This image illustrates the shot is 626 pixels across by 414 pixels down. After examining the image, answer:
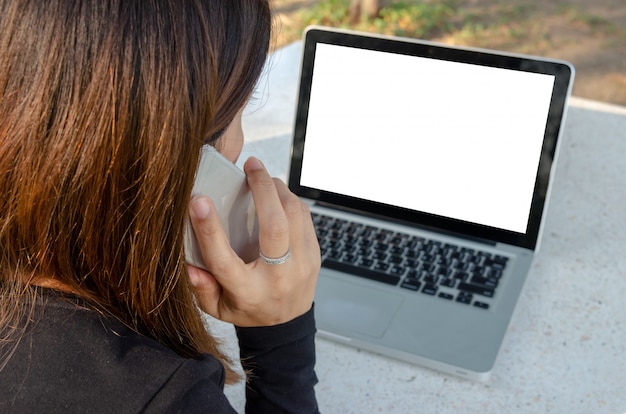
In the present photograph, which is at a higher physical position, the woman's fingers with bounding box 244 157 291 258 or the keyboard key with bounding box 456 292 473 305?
the woman's fingers with bounding box 244 157 291 258

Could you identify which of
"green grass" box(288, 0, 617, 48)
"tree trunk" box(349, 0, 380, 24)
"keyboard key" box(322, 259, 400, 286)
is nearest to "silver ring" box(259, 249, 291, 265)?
"keyboard key" box(322, 259, 400, 286)

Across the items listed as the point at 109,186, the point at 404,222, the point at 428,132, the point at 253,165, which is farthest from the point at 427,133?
the point at 109,186

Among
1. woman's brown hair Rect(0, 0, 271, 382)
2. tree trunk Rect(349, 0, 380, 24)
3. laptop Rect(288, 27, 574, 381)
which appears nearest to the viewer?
woman's brown hair Rect(0, 0, 271, 382)

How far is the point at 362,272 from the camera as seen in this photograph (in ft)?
3.32

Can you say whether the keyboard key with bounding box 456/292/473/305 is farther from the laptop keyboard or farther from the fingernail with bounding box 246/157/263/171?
the fingernail with bounding box 246/157/263/171

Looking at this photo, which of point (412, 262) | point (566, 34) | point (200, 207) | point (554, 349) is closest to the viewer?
point (200, 207)

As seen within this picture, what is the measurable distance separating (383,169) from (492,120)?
0.56 feet

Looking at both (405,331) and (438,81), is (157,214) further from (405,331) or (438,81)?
(438,81)

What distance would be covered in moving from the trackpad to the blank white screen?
0.54 feet

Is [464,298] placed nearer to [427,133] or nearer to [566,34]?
[427,133]

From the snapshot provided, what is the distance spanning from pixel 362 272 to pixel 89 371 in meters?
0.51

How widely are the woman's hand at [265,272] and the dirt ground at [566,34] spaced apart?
330cm

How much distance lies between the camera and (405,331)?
2.99ft

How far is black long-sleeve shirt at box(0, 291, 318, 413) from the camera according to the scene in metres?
0.55
